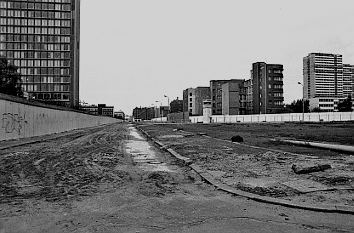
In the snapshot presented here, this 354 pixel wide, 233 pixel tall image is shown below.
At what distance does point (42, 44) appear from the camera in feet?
425

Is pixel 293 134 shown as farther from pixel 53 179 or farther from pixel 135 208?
pixel 135 208

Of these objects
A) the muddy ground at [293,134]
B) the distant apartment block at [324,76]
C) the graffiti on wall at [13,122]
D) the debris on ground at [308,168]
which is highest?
the distant apartment block at [324,76]

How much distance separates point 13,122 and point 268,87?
106m

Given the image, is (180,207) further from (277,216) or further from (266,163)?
(266,163)

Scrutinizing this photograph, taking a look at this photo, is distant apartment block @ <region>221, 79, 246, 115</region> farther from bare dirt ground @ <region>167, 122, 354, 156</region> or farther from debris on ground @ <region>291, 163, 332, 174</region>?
debris on ground @ <region>291, 163, 332, 174</region>

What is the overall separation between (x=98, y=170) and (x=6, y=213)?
4.85 meters

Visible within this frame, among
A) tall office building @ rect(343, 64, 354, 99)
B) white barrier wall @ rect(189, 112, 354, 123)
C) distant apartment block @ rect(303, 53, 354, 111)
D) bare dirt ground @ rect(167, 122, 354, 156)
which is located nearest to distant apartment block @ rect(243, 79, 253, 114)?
white barrier wall @ rect(189, 112, 354, 123)

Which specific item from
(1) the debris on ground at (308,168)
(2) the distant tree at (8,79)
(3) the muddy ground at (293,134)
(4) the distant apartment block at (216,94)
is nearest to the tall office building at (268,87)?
(4) the distant apartment block at (216,94)

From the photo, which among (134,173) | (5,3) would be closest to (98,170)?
(134,173)

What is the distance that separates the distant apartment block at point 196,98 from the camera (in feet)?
551

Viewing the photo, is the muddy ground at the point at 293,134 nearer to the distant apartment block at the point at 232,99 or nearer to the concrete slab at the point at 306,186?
the concrete slab at the point at 306,186

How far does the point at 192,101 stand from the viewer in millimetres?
176500

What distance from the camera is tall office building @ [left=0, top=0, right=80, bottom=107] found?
12700 centimetres

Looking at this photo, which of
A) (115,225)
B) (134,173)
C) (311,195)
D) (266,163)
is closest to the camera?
(115,225)
